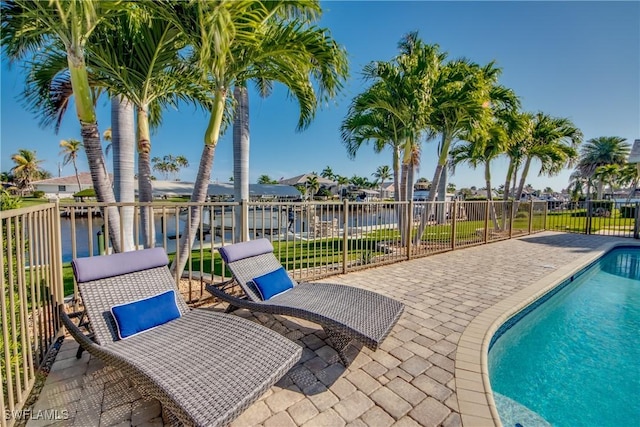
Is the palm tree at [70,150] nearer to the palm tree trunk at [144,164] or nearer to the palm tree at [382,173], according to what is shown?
the palm tree trunk at [144,164]

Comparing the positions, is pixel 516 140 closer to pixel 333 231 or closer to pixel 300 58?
pixel 333 231

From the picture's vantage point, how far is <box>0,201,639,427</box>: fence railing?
2246mm

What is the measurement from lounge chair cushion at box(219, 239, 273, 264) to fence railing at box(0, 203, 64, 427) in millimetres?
1733

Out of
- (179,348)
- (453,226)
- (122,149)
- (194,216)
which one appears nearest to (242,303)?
(179,348)

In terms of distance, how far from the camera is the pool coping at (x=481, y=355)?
221 centimetres

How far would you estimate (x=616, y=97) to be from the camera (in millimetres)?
14188

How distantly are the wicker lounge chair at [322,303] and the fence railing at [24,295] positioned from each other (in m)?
1.61

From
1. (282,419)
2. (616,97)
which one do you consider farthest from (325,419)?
(616,97)

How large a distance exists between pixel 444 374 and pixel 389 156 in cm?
1012

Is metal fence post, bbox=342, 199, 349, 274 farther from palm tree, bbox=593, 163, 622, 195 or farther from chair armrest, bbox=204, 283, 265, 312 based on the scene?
palm tree, bbox=593, 163, 622, 195

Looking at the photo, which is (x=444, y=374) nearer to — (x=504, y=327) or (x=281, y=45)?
(x=504, y=327)

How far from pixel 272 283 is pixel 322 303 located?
2.66 ft

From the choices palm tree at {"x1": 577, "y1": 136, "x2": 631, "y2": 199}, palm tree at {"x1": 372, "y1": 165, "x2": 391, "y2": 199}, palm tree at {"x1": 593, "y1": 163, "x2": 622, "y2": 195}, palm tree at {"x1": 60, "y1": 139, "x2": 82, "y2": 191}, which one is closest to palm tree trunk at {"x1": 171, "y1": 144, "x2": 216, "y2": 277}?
palm tree at {"x1": 593, "y1": 163, "x2": 622, "y2": 195}

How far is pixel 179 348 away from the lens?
7.61 feet
